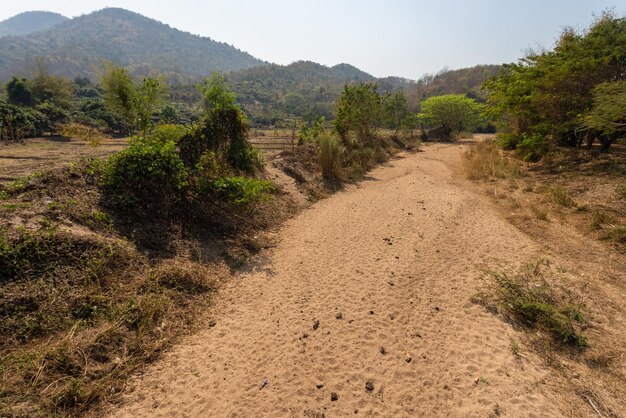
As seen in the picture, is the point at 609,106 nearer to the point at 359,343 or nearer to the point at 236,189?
the point at 359,343

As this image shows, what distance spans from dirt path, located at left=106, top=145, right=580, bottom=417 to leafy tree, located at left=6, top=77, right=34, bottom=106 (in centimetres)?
4338

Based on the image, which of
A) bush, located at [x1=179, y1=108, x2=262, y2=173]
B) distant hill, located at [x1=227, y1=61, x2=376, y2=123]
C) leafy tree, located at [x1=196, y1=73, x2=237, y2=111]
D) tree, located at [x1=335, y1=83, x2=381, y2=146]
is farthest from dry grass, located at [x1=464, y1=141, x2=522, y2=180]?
distant hill, located at [x1=227, y1=61, x2=376, y2=123]

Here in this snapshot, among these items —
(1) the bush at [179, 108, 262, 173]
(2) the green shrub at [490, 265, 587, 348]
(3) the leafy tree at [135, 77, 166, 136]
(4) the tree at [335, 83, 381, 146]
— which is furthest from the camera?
(4) the tree at [335, 83, 381, 146]

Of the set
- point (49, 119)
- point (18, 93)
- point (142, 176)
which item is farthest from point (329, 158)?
point (18, 93)

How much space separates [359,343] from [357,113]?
15.4m

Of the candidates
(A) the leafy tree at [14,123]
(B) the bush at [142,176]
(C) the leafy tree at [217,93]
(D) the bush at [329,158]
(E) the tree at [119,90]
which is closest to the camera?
(B) the bush at [142,176]

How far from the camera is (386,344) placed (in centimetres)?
432

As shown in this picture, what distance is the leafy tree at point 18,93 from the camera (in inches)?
1330

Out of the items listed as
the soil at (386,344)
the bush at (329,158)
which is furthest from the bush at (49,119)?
the soil at (386,344)

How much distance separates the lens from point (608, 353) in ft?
13.4

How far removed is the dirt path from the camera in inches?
136

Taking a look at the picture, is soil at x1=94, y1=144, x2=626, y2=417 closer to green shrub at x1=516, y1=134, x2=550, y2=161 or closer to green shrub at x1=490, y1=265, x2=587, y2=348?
green shrub at x1=490, y1=265, x2=587, y2=348

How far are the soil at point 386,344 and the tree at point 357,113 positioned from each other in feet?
34.1

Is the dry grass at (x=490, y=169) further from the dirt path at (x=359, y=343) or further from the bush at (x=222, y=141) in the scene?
the bush at (x=222, y=141)
